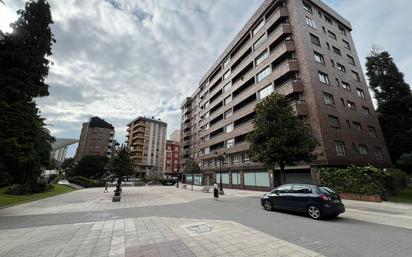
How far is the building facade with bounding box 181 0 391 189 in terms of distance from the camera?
904 inches

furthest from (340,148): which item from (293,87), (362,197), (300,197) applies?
(300,197)

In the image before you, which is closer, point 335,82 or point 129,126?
point 335,82

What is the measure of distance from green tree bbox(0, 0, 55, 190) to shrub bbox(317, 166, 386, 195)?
23568 millimetres

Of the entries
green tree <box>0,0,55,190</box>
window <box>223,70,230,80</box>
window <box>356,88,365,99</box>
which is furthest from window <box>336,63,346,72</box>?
green tree <box>0,0,55,190</box>

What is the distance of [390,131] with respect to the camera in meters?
33.0

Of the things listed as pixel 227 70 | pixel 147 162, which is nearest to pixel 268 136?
pixel 227 70

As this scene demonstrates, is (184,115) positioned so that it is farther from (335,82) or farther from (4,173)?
(4,173)

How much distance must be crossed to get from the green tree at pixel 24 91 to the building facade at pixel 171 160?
7574cm

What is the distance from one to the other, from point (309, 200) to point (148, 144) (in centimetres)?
8317

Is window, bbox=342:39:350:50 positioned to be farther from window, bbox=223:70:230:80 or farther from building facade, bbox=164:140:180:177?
building facade, bbox=164:140:180:177

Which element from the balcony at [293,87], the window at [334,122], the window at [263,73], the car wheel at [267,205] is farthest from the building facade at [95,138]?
the car wheel at [267,205]

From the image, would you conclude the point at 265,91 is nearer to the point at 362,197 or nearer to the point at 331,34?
the point at 331,34

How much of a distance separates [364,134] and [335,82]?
8.24 meters

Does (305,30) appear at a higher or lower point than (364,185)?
higher
